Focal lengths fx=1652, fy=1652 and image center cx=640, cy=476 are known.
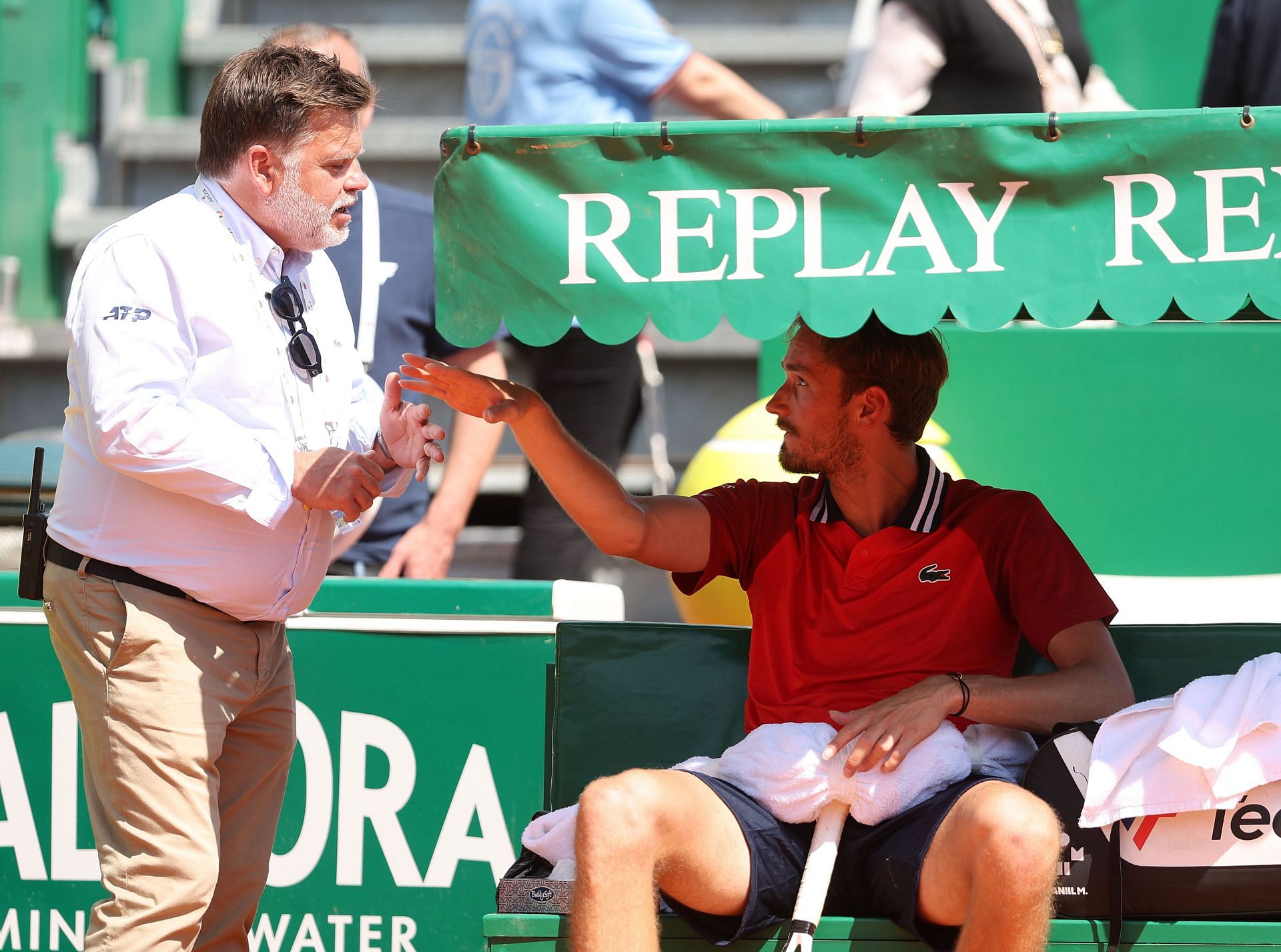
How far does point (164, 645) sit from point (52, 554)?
302mm

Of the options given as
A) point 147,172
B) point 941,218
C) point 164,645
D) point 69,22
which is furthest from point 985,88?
point 69,22

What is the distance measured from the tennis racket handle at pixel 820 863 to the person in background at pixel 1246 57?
2.93m

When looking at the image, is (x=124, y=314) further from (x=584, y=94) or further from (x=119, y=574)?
(x=584, y=94)

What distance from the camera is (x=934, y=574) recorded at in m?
3.21

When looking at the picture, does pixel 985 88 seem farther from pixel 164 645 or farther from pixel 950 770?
pixel 164 645

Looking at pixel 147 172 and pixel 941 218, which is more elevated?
pixel 147 172

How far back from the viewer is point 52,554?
2980mm

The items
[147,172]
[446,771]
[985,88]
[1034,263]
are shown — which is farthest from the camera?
[147,172]

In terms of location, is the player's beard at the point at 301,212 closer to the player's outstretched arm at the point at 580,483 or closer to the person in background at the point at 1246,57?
the player's outstretched arm at the point at 580,483

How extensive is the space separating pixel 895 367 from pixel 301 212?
1.20 metres

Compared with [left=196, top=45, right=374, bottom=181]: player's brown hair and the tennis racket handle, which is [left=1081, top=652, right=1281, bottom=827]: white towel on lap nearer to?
the tennis racket handle

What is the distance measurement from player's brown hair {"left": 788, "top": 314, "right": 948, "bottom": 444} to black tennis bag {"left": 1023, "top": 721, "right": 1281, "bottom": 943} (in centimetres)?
84

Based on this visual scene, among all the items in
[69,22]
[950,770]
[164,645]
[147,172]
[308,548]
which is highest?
[69,22]

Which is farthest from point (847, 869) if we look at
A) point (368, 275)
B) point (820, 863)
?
point (368, 275)
